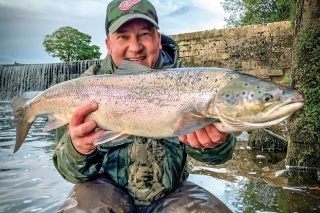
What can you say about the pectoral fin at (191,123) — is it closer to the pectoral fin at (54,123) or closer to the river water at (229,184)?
the pectoral fin at (54,123)

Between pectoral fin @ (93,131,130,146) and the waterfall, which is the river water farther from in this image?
the waterfall

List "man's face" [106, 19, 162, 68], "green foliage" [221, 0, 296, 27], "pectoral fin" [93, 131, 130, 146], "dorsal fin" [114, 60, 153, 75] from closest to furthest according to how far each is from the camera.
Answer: "pectoral fin" [93, 131, 130, 146] → "dorsal fin" [114, 60, 153, 75] → "man's face" [106, 19, 162, 68] → "green foliage" [221, 0, 296, 27]

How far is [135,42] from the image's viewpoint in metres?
3.17

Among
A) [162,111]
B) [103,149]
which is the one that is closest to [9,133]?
[103,149]

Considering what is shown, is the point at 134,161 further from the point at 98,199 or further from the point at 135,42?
the point at 135,42

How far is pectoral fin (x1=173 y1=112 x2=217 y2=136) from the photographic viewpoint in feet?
7.47

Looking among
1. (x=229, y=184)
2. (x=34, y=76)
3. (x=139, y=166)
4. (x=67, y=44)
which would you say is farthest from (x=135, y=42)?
(x=67, y=44)

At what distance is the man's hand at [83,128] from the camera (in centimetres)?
262

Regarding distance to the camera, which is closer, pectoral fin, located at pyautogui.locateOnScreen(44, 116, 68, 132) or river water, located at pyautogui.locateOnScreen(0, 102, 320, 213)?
pectoral fin, located at pyautogui.locateOnScreen(44, 116, 68, 132)

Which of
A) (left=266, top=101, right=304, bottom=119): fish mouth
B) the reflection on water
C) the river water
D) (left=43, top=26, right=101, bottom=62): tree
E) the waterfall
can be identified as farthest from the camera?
(left=43, top=26, right=101, bottom=62): tree

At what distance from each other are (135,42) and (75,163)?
1.06 m

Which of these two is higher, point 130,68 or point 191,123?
point 130,68

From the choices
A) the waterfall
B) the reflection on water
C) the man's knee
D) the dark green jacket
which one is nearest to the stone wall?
the waterfall

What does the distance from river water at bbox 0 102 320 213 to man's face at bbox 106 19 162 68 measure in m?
2.06
